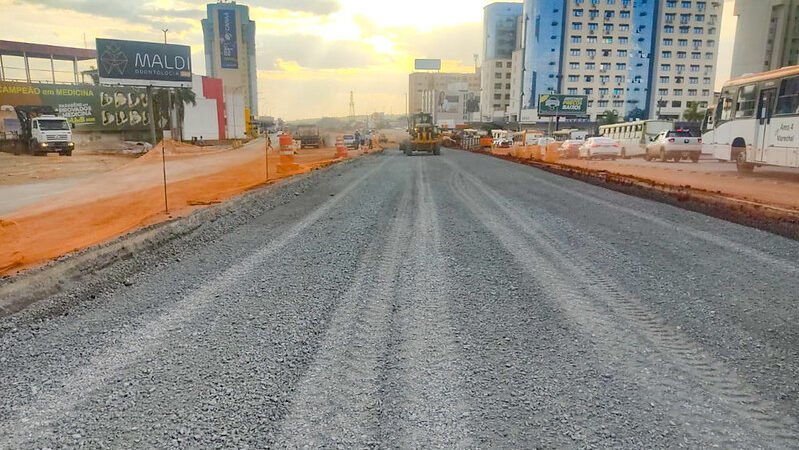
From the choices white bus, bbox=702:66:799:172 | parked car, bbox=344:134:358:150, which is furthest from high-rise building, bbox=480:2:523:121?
white bus, bbox=702:66:799:172

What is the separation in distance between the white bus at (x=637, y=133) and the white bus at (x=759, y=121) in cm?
1115

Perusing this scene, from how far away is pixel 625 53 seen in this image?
9894cm

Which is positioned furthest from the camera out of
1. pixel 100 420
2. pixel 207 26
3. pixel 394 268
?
pixel 207 26

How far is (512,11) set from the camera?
13988 centimetres

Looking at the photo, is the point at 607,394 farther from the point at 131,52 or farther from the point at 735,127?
the point at 131,52

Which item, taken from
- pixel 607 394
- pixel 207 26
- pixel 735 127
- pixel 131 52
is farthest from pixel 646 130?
pixel 207 26

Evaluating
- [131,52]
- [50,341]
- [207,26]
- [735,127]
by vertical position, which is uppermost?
[207,26]

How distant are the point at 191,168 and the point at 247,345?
1646cm

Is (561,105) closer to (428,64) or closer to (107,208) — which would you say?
(107,208)

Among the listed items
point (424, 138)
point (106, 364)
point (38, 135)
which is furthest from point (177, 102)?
point (106, 364)

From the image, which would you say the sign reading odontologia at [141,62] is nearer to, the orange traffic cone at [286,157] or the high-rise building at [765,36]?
the orange traffic cone at [286,157]

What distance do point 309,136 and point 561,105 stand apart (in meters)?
43.8

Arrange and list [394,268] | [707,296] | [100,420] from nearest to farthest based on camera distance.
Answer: [100,420] → [707,296] → [394,268]

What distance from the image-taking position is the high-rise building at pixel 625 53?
97188 millimetres
